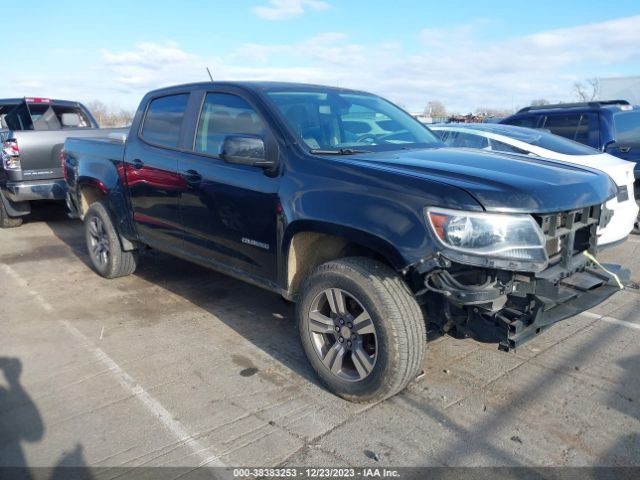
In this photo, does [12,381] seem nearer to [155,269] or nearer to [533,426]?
[155,269]

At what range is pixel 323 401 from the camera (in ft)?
10.7

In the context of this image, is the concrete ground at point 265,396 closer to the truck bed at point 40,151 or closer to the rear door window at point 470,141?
the rear door window at point 470,141

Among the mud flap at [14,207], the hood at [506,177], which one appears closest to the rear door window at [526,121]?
the hood at [506,177]

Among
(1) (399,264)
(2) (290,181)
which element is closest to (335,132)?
(2) (290,181)

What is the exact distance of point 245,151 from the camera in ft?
11.3

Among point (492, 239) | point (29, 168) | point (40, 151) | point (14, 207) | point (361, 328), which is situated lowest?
point (14, 207)

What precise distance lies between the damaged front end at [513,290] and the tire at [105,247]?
362cm

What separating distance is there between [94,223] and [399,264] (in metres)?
4.02

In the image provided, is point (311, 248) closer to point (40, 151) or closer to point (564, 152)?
point (564, 152)

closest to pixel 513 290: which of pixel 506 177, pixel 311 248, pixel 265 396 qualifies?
pixel 506 177

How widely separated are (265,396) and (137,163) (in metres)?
2.53

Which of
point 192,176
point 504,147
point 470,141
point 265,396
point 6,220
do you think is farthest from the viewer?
point 6,220

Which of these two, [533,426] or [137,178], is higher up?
[137,178]

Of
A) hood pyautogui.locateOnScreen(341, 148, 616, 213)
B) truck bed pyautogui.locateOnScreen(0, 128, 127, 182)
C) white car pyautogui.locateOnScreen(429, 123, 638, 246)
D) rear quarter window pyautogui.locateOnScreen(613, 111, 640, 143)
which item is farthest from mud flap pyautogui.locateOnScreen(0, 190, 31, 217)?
rear quarter window pyautogui.locateOnScreen(613, 111, 640, 143)
